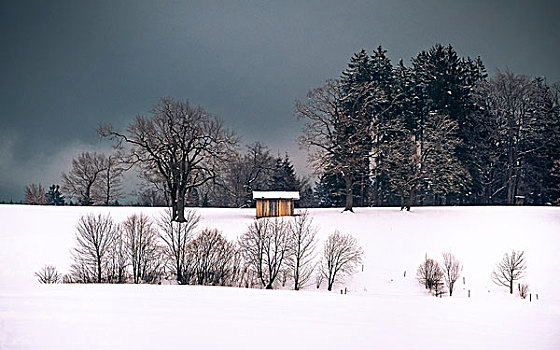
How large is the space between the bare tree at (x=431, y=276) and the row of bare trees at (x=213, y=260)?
142 inches

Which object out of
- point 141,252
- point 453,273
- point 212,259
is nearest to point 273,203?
point 212,259

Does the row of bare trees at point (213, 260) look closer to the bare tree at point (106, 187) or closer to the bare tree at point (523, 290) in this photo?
the bare tree at point (523, 290)

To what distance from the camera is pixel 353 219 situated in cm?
3634

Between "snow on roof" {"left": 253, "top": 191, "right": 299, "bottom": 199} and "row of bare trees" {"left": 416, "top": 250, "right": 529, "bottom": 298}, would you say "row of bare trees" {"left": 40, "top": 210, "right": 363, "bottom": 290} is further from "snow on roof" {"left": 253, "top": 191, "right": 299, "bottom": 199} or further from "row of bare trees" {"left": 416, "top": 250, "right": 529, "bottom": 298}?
"snow on roof" {"left": 253, "top": 191, "right": 299, "bottom": 199}

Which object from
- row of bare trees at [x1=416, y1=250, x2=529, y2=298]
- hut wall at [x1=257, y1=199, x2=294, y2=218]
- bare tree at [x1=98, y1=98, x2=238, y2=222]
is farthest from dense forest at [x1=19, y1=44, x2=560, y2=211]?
row of bare trees at [x1=416, y1=250, x2=529, y2=298]

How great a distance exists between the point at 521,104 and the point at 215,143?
27.5 meters

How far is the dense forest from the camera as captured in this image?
38.0m

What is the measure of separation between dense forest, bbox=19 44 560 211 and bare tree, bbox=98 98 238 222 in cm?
9

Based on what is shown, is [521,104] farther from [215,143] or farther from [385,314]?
[385,314]

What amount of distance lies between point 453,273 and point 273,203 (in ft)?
48.5

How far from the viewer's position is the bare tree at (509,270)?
24938 mm

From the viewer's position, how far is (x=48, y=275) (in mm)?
25781

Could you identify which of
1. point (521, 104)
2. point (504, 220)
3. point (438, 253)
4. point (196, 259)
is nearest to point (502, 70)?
point (521, 104)

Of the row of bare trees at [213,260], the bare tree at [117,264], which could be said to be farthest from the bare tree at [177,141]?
the row of bare trees at [213,260]
